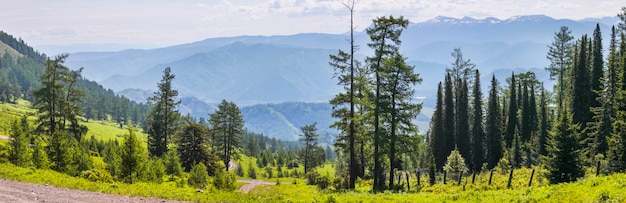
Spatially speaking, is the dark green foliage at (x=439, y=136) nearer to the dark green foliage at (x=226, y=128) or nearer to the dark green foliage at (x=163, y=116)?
the dark green foliage at (x=226, y=128)

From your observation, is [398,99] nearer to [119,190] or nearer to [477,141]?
[119,190]

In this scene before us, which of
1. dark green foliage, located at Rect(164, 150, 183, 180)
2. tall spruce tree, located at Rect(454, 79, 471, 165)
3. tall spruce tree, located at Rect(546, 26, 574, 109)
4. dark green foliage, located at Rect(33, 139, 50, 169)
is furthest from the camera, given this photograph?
tall spruce tree, located at Rect(546, 26, 574, 109)

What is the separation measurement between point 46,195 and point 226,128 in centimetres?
5418

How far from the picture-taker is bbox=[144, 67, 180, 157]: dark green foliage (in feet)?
198

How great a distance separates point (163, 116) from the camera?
6072cm

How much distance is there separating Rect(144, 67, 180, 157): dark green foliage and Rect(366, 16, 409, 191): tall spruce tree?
3440cm

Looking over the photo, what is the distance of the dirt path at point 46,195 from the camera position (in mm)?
17938

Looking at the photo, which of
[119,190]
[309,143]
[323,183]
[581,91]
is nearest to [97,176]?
[119,190]

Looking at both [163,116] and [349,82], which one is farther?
[163,116]

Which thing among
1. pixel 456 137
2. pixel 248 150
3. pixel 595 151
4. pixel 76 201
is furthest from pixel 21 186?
pixel 248 150

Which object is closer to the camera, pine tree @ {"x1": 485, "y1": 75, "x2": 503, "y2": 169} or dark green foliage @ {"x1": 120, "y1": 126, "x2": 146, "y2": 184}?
dark green foliage @ {"x1": 120, "y1": 126, "x2": 146, "y2": 184}

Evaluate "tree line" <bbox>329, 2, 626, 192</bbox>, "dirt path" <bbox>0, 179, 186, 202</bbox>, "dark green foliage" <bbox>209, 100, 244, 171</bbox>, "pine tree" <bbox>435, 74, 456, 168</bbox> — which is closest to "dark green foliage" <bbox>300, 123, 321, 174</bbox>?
"dark green foliage" <bbox>209, 100, 244, 171</bbox>

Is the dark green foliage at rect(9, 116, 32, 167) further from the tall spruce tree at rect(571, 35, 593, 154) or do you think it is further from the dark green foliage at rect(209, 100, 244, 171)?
the tall spruce tree at rect(571, 35, 593, 154)

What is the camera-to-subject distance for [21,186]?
21.5m
